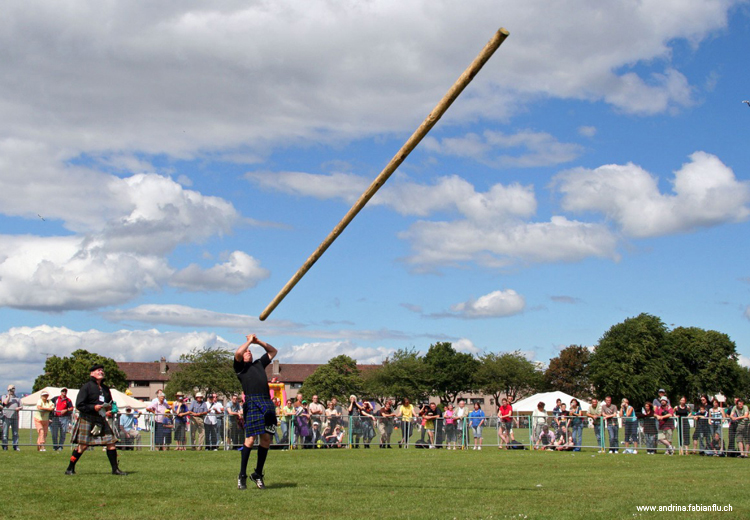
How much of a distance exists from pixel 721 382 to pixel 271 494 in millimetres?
69466

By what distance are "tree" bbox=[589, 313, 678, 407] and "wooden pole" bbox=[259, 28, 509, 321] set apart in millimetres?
60171

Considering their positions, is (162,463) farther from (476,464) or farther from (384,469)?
(476,464)

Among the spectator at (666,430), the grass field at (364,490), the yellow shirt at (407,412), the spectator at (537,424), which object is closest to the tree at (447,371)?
the yellow shirt at (407,412)

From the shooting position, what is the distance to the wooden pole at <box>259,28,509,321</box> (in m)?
6.20

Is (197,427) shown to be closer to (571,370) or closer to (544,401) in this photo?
(544,401)

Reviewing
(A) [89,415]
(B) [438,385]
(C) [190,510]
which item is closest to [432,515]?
(C) [190,510]

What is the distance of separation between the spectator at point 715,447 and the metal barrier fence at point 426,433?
0.07ft

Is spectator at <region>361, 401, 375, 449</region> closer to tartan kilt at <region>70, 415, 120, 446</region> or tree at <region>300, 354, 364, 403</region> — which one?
tartan kilt at <region>70, 415, 120, 446</region>

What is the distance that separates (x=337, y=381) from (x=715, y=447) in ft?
214

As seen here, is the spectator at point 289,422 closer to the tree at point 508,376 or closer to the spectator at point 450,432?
the spectator at point 450,432

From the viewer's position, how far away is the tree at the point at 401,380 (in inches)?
3206

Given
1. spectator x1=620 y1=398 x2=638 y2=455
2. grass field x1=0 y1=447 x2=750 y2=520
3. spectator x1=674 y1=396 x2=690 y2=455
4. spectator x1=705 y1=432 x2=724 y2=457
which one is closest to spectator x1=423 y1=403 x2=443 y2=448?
spectator x1=620 y1=398 x2=638 y2=455

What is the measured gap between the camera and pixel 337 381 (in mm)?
79812

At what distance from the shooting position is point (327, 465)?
469 inches
